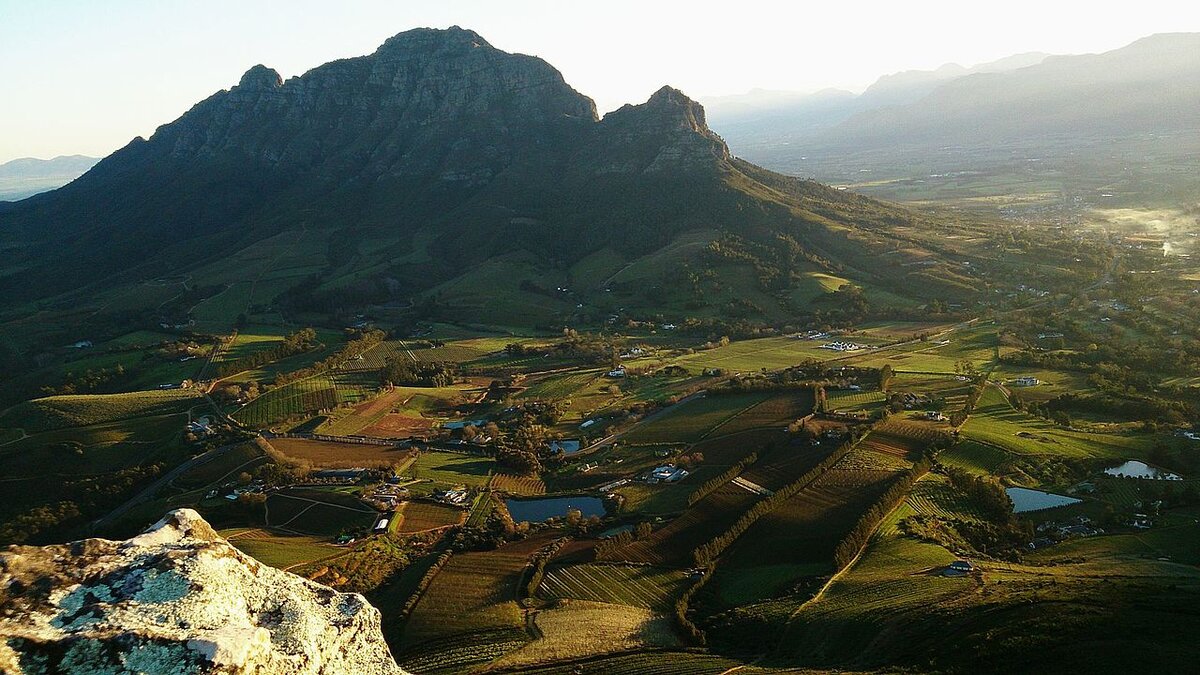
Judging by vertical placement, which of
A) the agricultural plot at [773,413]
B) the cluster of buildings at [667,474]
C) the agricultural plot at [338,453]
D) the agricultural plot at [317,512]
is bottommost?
the cluster of buildings at [667,474]

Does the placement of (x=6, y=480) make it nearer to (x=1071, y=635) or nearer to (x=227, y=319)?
(x=227, y=319)

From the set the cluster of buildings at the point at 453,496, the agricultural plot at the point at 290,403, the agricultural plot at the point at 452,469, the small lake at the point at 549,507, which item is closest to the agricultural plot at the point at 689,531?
the small lake at the point at 549,507

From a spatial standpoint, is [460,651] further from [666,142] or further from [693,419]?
[666,142]

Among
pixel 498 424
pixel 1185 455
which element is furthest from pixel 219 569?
pixel 1185 455


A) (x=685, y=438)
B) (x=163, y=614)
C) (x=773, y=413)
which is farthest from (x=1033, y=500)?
(x=163, y=614)

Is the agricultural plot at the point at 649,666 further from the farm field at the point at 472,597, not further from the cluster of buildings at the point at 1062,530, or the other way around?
the cluster of buildings at the point at 1062,530
